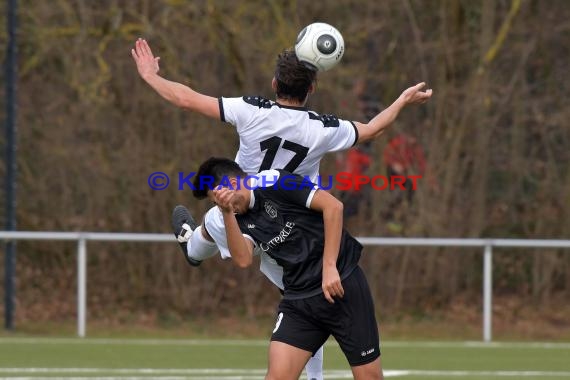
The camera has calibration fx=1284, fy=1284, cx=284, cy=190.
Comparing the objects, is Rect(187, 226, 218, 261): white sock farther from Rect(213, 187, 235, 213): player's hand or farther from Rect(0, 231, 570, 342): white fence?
Rect(0, 231, 570, 342): white fence

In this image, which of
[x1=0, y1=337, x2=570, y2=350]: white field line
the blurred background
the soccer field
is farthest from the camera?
the blurred background

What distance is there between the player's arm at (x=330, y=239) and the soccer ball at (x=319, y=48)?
0.84m

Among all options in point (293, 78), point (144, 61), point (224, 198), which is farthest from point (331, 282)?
point (144, 61)

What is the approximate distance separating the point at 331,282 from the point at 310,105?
7356 millimetres

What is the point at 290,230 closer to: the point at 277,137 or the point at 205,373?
the point at 277,137

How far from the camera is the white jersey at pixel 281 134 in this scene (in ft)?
20.8

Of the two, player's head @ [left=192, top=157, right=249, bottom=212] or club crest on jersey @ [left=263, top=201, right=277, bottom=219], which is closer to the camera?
player's head @ [left=192, top=157, right=249, bottom=212]

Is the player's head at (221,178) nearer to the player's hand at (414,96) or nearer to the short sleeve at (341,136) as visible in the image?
the short sleeve at (341,136)

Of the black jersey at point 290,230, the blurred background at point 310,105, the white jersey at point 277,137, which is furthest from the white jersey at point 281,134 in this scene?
the blurred background at point 310,105

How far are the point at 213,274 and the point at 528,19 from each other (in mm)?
4307

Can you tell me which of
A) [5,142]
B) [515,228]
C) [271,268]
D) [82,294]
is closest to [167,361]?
[82,294]

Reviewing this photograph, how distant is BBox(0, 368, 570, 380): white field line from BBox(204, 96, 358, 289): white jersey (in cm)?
284

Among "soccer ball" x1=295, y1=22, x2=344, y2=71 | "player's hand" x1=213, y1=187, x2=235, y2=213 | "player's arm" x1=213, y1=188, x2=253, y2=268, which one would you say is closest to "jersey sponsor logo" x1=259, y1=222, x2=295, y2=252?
"player's arm" x1=213, y1=188, x2=253, y2=268

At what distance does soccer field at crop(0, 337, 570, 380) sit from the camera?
370 inches
